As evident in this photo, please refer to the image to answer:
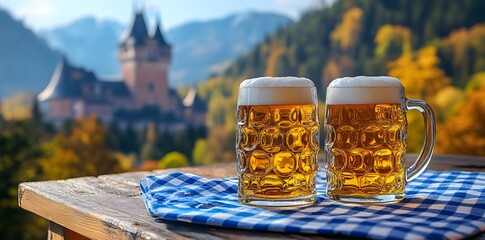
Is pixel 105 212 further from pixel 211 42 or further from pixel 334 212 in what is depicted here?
pixel 211 42

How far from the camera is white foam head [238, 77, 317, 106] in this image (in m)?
0.92

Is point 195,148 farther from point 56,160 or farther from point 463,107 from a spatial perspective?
point 463,107

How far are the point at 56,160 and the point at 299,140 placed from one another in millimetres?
7242

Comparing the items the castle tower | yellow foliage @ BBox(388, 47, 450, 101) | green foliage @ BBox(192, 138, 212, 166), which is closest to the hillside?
yellow foliage @ BBox(388, 47, 450, 101)

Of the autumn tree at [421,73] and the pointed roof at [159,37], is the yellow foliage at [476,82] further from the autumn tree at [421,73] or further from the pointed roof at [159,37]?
the pointed roof at [159,37]

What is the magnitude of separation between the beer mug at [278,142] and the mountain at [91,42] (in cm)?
758

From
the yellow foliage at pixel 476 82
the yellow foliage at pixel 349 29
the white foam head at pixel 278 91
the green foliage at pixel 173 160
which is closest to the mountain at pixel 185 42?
the green foliage at pixel 173 160

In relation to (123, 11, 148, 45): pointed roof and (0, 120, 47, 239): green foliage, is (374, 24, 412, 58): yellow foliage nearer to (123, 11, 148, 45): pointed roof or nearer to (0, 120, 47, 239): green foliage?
(123, 11, 148, 45): pointed roof

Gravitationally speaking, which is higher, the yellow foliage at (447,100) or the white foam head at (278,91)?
the white foam head at (278,91)

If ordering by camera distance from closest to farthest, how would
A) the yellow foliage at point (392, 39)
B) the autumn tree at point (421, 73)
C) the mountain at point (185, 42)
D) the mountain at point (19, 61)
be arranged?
1. the autumn tree at point (421, 73)
2. the yellow foliage at point (392, 39)
3. the mountain at point (19, 61)
4. the mountain at point (185, 42)

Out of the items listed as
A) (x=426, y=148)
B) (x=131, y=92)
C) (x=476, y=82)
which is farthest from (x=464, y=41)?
(x=426, y=148)

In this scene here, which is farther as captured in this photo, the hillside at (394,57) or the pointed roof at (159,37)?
the pointed roof at (159,37)

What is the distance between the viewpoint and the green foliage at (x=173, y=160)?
8.08 meters

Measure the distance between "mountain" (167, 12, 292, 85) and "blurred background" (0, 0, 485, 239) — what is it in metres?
0.02
